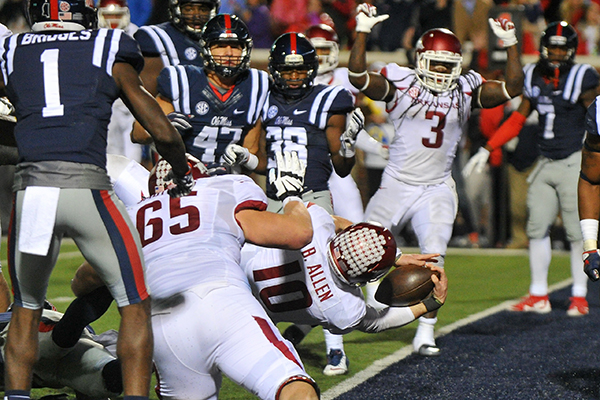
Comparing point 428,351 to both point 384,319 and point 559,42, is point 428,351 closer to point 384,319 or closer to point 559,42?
point 384,319

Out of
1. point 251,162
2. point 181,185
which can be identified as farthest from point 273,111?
point 181,185

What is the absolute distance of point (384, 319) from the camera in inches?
142

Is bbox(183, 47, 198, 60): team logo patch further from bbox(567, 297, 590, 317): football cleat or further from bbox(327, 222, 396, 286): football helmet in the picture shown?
bbox(567, 297, 590, 317): football cleat

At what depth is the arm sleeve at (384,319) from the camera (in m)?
3.54

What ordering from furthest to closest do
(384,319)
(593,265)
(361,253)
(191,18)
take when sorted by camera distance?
(191,18) → (593,265) → (384,319) → (361,253)

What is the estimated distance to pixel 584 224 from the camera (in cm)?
401

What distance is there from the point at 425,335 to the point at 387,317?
134 cm

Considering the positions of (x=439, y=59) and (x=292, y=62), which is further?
(x=439, y=59)

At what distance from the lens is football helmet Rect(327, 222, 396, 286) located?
126 inches

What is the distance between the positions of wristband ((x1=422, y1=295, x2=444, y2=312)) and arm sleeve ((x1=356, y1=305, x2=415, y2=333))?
2.9 inches

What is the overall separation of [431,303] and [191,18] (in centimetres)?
239

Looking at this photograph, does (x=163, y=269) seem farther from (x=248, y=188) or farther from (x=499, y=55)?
(x=499, y=55)

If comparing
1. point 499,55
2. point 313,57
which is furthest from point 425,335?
point 499,55

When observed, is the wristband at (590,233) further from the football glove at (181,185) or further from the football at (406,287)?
the football glove at (181,185)
